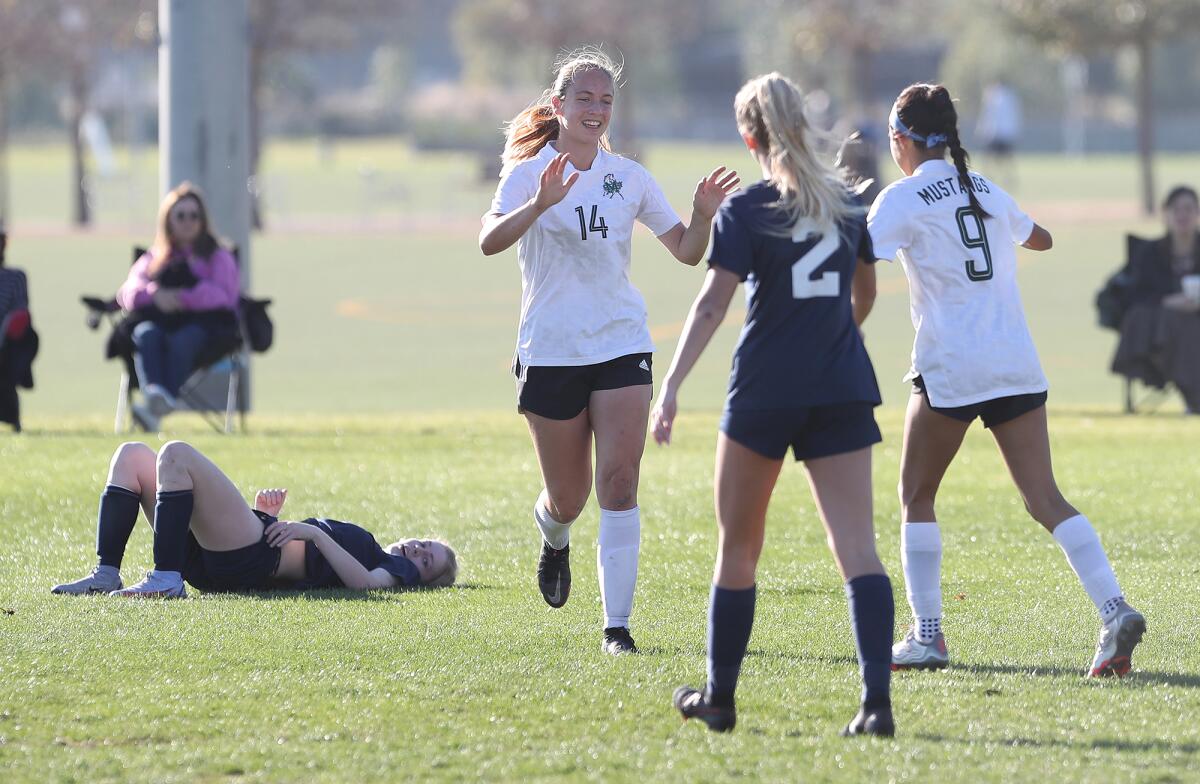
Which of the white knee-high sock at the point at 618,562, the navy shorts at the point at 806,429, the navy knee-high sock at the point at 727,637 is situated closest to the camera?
the navy shorts at the point at 806,429

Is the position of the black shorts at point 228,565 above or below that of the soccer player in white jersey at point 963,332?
below

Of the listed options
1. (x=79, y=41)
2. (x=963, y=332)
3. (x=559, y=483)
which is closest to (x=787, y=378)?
(x=963, y=332)

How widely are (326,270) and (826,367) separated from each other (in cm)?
2706

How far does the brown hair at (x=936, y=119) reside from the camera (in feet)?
19.1

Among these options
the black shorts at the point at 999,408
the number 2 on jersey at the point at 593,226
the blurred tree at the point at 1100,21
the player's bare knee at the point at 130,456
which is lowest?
the player's bare knee at the point at 130,456

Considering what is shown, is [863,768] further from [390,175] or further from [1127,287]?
[390,175]

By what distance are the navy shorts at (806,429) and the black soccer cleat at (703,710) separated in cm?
71

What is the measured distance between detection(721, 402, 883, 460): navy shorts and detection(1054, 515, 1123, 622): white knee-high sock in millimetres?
1208

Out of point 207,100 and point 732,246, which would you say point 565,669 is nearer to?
point 732,246

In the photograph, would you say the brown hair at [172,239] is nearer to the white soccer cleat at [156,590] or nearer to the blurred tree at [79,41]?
the white soccer cleat at [156,590]

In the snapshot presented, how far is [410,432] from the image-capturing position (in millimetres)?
13258

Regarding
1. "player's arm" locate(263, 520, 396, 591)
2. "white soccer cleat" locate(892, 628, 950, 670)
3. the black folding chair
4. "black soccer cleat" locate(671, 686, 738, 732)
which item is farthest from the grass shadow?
the black folding chair

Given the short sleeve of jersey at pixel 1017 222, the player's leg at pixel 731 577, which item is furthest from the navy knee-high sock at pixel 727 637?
the short sleeve of jersey at pixel 1017 222

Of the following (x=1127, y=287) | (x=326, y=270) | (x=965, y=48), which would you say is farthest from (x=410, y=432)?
(x=965, y=48)
